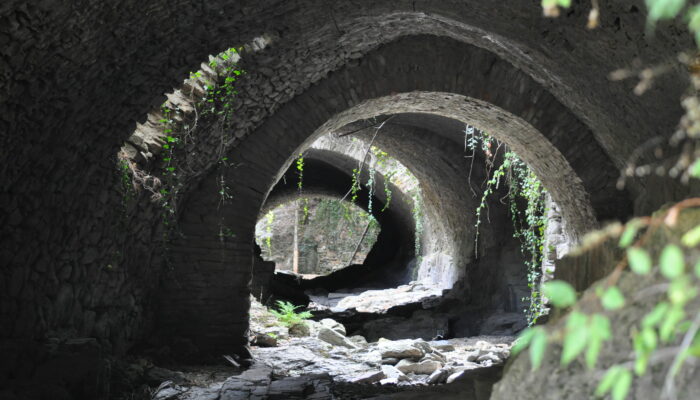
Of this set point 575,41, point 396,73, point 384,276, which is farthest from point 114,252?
point 384,276

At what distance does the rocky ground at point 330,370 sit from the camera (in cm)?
470

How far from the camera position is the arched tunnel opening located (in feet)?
9.85

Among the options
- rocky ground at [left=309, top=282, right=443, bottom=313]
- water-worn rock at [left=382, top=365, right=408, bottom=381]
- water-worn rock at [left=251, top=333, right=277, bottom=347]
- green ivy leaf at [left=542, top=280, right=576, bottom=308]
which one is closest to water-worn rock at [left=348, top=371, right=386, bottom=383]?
water-worn rock at [left=382, top=365, right=408, bottom=381]

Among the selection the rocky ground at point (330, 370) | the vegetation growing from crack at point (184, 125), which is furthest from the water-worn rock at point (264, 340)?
the vegetation growing from crack at point (184, 125)

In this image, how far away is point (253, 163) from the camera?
6281 millimetres

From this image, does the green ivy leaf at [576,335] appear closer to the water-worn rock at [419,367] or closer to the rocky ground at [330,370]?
the rocky ground at [330,370]

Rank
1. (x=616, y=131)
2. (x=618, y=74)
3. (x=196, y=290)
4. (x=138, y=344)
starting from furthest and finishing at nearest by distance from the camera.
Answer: (x=196, y=290), (x=138, y=344), (x=616, y=131), (x=618, y=74)

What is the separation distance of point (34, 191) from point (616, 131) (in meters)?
4.43

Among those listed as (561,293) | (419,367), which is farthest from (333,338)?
(561,293)

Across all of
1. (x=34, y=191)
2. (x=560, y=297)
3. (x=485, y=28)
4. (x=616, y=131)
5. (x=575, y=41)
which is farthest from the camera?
(x=616, y=131)

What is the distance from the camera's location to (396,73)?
6.38 metres

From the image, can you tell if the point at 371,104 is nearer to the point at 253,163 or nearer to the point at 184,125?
the point at 253,163

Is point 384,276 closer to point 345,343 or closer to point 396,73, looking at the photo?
point 345,343

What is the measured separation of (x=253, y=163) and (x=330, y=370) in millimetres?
2135
